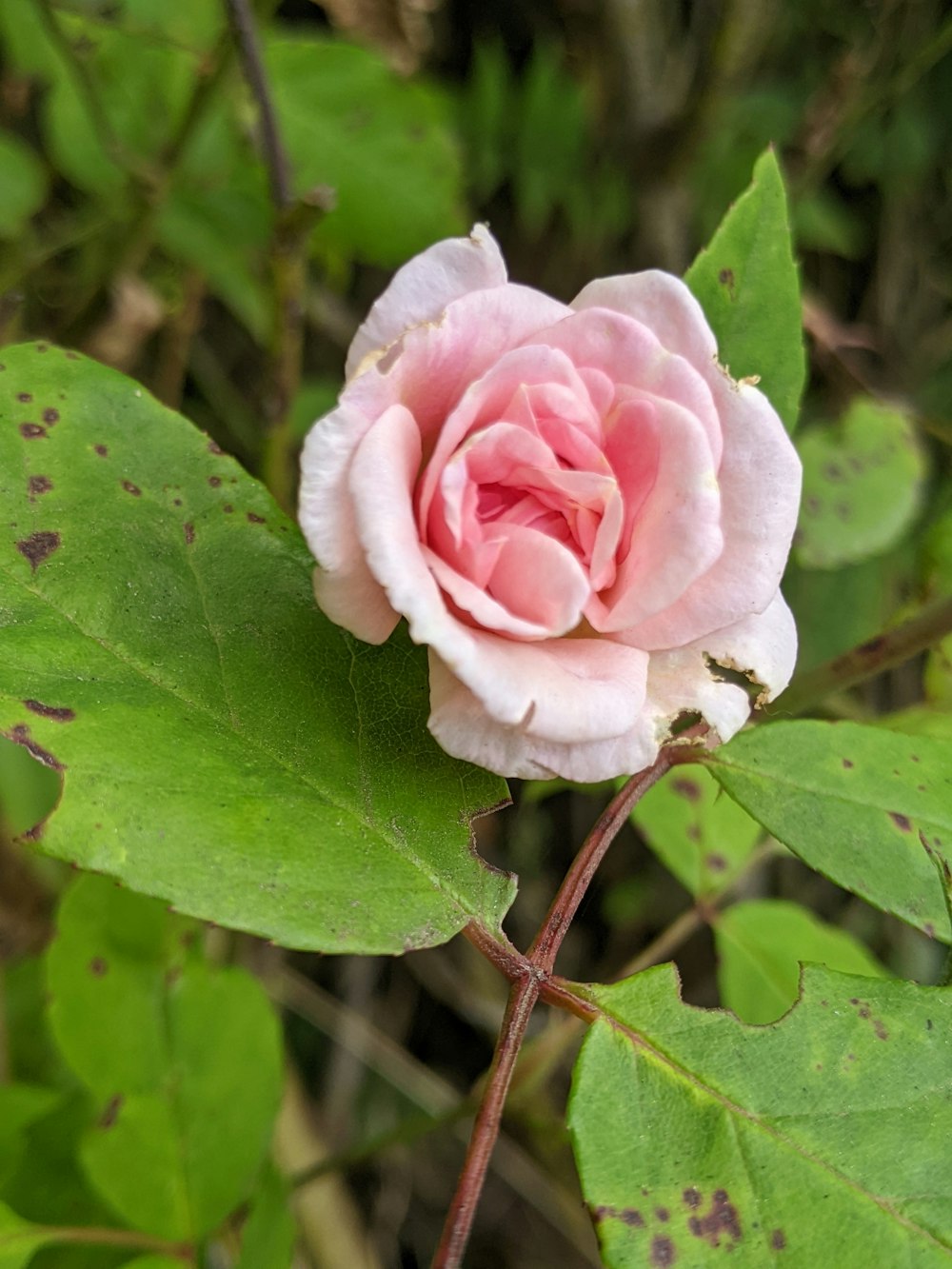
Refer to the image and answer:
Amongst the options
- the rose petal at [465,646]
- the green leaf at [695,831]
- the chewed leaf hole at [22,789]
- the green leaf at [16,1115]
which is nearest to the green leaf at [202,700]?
the rose petal at [465,646]

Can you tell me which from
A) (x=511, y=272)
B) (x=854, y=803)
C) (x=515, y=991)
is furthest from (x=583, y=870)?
(x=511, y=272)

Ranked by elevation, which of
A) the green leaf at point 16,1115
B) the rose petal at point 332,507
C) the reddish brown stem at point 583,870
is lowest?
the green leaf at point 16,1115

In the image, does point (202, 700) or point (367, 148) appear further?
point (367, 148)

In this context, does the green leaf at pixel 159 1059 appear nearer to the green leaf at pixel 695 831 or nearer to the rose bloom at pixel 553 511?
the green leaf at pixel 695 831

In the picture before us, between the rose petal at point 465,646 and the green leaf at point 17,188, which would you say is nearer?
the rose petal at point 465,646

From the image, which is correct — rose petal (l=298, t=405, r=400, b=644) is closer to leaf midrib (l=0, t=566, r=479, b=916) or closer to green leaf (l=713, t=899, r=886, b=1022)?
leaf midrib (l=0, t=566, r=479, b=916)

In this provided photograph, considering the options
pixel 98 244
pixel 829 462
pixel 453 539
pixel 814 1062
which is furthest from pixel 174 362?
pixel 814 1062

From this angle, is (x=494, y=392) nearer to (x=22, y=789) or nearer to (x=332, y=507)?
(x=332, y=507)
